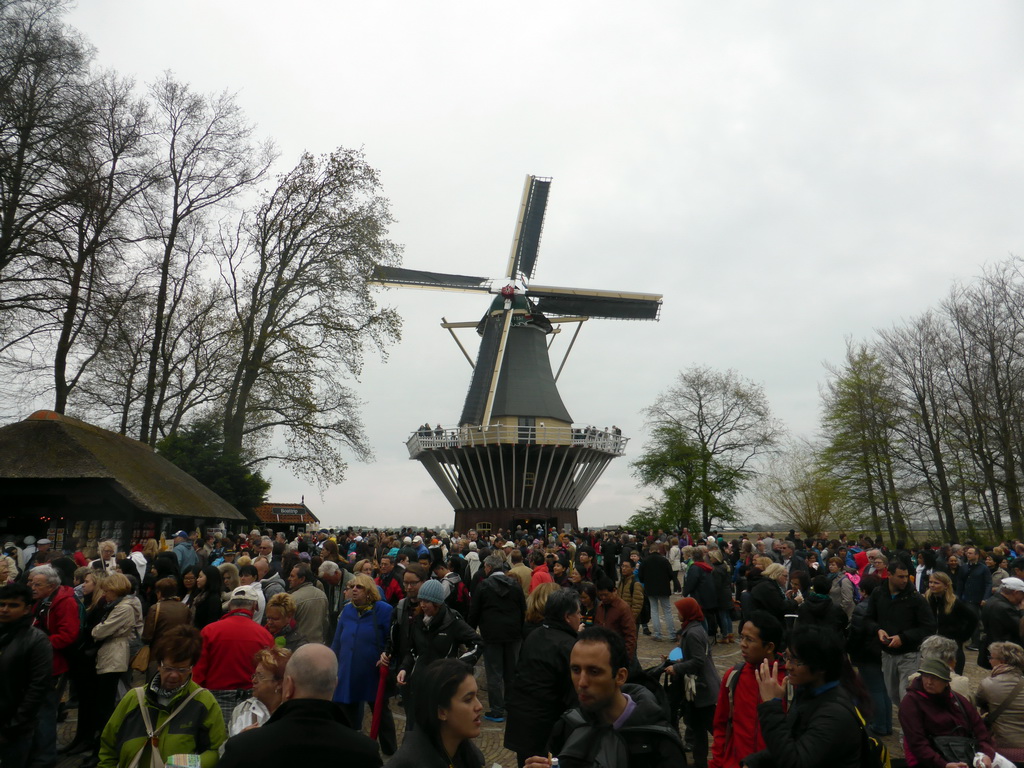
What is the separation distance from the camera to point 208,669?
5133mm

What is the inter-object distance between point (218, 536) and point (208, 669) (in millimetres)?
A: 12123

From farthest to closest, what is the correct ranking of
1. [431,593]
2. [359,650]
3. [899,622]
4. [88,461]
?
[88,461] < [899,622] < [359,650] < [431,593]

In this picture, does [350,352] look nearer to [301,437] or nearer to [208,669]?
[301,437]

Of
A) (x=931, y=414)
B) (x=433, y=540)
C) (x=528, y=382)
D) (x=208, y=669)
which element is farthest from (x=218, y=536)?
(x=931, y=414)

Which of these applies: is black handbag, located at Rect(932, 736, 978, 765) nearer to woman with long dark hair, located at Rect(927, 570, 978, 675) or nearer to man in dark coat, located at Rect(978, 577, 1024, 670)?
man in dark coat, located at Rect(978, 577, 1024, 670)

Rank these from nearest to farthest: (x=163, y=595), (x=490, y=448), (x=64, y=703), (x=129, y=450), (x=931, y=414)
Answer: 1. (x=163, y=595)
2. (x=64, y=703)
3. (x=129, y=450)
4. (x=931, y=414)
5. (x=490, y=448)

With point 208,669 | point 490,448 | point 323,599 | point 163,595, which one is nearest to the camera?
point 208,669

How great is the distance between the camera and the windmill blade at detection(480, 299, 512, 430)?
3309 centimetres

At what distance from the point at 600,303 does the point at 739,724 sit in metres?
35.2

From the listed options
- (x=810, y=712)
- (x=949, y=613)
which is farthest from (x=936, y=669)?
(x=949, y=613)

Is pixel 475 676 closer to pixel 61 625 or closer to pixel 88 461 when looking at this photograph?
pixel 61 625

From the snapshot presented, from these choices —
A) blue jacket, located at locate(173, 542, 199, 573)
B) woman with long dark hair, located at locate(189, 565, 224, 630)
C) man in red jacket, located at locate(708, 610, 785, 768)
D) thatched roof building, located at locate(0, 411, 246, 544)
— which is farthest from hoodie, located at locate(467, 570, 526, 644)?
thatched roof building, located at locate(0, 411, 246, 544)

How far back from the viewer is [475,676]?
500 cm

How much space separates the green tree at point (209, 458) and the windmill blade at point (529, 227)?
18650mm
